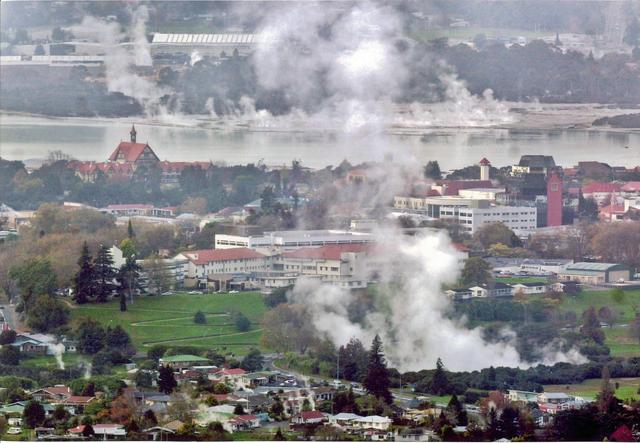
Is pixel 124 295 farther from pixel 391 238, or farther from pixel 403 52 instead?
pixel 403 52

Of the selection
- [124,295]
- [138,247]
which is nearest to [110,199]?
[138,247]

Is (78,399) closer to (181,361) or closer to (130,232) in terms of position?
(181,361)

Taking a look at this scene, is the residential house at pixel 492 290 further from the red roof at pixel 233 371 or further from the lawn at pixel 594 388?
the red roof at pixel 233 371

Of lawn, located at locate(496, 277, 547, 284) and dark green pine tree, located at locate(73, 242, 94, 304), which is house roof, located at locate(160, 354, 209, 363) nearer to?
dark green pine tree, located at locate(73, 242, 94, 304)

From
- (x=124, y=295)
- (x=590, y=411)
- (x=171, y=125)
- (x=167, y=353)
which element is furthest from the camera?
(x=171, y=125)

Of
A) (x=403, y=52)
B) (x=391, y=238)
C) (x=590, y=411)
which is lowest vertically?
(x=590, y=411)

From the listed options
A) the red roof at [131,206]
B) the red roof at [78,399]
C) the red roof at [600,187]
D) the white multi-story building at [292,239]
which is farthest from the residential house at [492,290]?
the red roof at [131,206]

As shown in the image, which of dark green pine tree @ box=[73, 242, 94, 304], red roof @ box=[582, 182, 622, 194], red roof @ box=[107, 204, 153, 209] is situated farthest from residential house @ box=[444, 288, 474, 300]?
red roof @ box=[107, 204, 153, 209]

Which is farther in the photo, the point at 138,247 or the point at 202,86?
the point at 202,86

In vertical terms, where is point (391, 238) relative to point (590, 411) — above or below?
above
